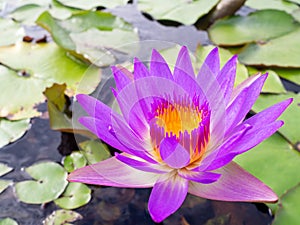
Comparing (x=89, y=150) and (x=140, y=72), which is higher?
(x=140, y=72)

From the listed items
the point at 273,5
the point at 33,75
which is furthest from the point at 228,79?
the point at 273,5

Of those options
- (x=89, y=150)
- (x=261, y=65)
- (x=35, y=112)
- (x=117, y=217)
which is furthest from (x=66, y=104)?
(x=261, y=65)

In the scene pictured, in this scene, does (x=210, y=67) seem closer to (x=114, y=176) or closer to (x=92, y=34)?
(x=114, y=176)

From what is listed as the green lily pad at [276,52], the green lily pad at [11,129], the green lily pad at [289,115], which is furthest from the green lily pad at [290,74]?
the green lily pad at [11,129]

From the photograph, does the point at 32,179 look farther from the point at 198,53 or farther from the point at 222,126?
the point at 198,53

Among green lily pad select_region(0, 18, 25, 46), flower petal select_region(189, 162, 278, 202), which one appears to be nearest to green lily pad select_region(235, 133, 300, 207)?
flower petal select_region(189, 162, 278, 202)
